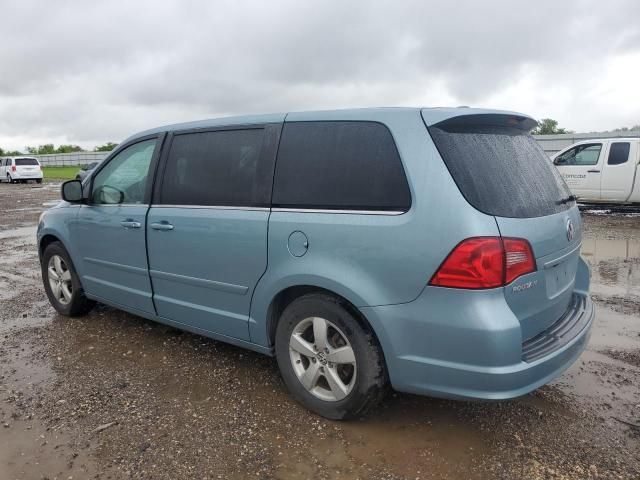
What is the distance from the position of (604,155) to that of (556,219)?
11.6 m

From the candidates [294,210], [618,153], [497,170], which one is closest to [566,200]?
[497,170]

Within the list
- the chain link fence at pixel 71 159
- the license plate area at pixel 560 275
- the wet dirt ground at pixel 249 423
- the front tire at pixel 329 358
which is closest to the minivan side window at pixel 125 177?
the wet dirt ground at pixel 249 423

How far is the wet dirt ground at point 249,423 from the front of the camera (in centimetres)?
274

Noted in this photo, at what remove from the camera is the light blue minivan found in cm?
259

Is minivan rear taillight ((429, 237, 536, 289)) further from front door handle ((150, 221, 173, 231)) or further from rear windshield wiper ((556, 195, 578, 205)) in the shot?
front door handle ((150, 221, 173, 231))

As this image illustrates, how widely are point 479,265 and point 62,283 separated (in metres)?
4.21

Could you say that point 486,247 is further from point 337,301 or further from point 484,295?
point 337,301

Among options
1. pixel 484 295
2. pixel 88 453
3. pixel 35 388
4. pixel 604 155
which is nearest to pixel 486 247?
pixel 484 295

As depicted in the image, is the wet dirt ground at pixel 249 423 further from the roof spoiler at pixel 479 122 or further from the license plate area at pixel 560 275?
the roof spoiler at pixel 479 122

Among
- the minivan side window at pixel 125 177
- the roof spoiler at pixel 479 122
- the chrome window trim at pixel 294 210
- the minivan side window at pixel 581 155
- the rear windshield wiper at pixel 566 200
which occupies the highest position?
the roof spoiler at pixel 479 122

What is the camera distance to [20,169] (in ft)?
106

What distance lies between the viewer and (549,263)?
288 cm

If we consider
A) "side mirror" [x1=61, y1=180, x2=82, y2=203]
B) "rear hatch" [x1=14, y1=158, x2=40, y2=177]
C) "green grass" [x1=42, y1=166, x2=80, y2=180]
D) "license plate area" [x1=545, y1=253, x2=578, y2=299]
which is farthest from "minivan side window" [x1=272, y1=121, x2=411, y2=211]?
"green grass" [x1=42, y1=166, x2=80, y2=180]

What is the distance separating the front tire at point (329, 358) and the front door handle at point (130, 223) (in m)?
1.55
